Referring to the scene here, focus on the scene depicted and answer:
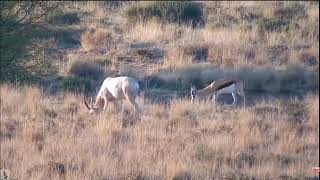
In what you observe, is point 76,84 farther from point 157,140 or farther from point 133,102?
point 157,140

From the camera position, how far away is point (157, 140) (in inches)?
634

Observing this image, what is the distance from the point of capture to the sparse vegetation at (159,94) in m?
14.4

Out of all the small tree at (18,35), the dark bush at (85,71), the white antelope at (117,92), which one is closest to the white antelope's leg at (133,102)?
the white antelope at (117,92)

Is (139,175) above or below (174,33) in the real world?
above

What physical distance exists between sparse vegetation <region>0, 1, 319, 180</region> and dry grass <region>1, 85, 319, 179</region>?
0.11ft

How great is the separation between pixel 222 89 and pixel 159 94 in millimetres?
1724

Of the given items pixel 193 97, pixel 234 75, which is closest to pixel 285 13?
pixel 234 75

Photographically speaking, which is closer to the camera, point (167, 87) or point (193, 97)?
point (193, 97)

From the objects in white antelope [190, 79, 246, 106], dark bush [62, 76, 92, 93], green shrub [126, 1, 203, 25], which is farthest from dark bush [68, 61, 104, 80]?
green shrub [126, 1, 203, 25]

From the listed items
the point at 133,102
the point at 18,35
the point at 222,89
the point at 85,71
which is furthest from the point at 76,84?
the point at 18,35

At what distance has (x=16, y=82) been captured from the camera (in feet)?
57.4

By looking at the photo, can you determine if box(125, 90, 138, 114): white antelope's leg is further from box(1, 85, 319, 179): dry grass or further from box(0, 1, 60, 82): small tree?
box(0, 1, 60, 82): small tree

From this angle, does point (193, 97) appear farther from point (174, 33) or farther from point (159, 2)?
point (159, 2)

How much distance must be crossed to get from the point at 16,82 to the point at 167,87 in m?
5.96
